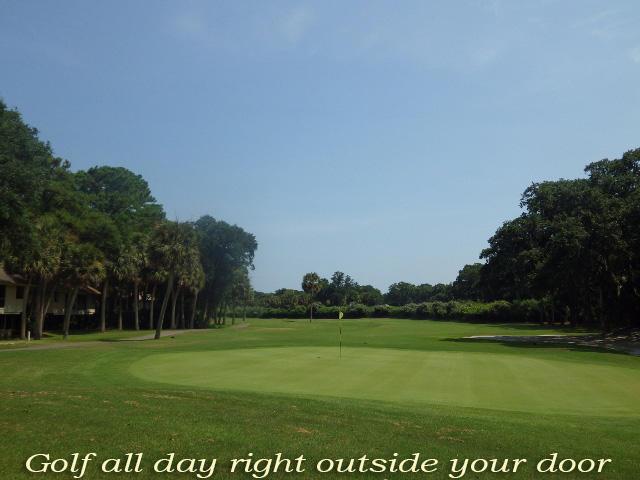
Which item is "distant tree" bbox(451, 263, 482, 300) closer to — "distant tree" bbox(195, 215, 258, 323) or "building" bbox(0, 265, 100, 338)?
"distant tree" bbox(195, 215, 258, 323)

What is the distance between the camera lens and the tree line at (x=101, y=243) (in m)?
37.2

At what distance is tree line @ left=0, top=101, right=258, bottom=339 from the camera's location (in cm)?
3725

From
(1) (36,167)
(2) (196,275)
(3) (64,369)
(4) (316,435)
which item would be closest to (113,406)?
(4) (316,435)

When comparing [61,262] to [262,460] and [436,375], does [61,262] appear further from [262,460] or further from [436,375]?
[262,460]

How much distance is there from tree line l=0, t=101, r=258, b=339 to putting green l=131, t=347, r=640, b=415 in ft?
55.2

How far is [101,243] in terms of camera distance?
2250 inches

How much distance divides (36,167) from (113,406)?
31.4 metres

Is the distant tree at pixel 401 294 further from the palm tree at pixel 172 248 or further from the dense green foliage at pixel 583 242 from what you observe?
the palm tree at pixel 172 248

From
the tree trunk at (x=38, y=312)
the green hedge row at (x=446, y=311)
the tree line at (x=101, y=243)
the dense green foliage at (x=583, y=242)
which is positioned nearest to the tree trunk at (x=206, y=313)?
the tree line at (x=101, y=243)

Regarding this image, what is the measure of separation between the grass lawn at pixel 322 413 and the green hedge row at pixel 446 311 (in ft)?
268

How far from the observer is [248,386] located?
18.2 m

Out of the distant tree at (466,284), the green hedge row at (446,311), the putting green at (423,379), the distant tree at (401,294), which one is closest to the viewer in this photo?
the putting green at (423,379)

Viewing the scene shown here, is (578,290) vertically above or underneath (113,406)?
above

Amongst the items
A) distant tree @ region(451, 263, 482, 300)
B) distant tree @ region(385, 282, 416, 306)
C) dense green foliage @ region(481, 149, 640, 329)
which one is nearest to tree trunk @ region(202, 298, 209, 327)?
dense green foliage @ region(481, 149, 640, 329)
